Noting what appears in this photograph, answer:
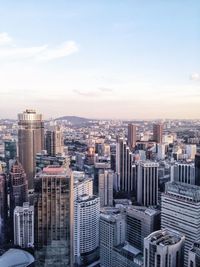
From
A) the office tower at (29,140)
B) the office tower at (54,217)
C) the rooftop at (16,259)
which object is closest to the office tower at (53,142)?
the office tower at (29,140)

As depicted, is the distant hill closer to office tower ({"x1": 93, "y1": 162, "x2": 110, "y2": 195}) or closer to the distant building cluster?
the distant building cluster

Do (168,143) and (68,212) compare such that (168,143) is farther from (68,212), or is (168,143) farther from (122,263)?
(68,212)

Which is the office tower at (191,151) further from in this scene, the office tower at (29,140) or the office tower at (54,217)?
the office tower at (54,217)

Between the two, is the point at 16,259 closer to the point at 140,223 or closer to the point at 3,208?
the point at 3,208

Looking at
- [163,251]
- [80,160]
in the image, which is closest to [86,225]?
[163,251]

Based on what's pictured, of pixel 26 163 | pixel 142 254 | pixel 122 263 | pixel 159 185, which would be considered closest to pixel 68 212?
pixel 142 254

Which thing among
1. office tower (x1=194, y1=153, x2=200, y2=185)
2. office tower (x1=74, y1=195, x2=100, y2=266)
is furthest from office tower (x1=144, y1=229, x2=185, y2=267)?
office tower (x1=194, y1=153, x2=200, y2=185)

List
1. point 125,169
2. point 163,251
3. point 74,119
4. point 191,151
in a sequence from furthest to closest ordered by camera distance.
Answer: point 125,169 < point 191,151 < point 74,119 < point 163,251
